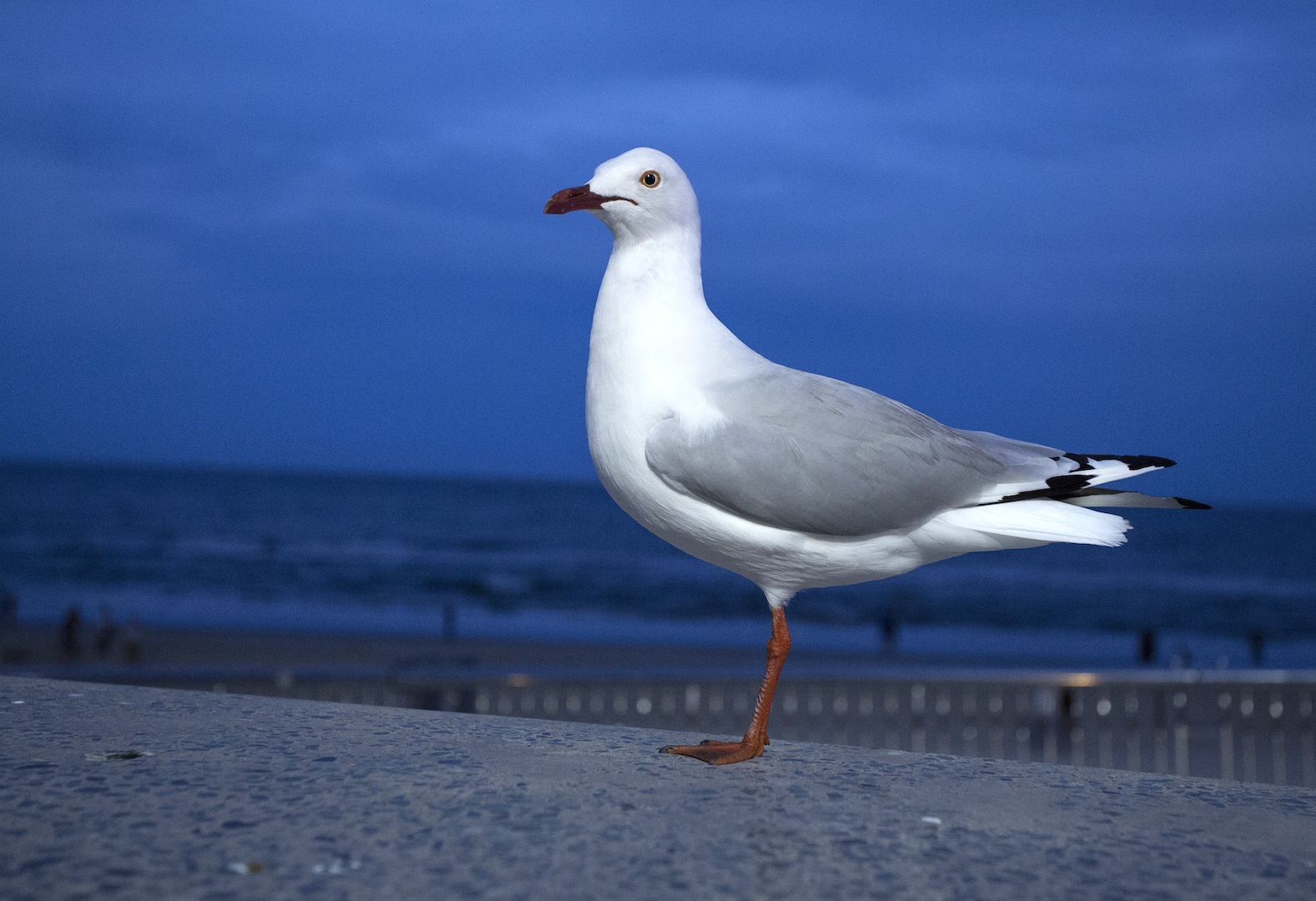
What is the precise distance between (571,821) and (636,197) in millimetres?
1489

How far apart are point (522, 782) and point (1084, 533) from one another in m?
1.33

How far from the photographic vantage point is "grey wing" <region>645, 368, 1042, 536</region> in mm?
2426

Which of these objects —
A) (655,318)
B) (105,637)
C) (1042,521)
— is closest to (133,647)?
(105,637)

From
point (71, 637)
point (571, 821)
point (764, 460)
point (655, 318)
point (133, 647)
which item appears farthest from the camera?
point (71, 637)

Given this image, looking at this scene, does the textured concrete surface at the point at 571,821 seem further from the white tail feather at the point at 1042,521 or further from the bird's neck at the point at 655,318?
the bird's neck at the point at 655,318

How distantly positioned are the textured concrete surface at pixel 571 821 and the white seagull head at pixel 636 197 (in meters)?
1.24

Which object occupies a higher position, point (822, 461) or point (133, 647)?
point (822, 461)

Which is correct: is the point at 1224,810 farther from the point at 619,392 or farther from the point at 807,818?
the point at 619,392

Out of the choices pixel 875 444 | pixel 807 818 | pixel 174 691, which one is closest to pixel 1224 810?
pixel 807 818

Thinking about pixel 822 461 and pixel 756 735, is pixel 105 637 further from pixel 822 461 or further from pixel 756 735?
pixel 822 461

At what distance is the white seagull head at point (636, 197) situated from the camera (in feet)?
8.76

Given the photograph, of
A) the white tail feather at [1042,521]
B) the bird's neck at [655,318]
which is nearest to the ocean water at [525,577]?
the bird's neck at [655,318]

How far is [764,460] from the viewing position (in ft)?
8.00

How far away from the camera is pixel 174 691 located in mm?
3166
